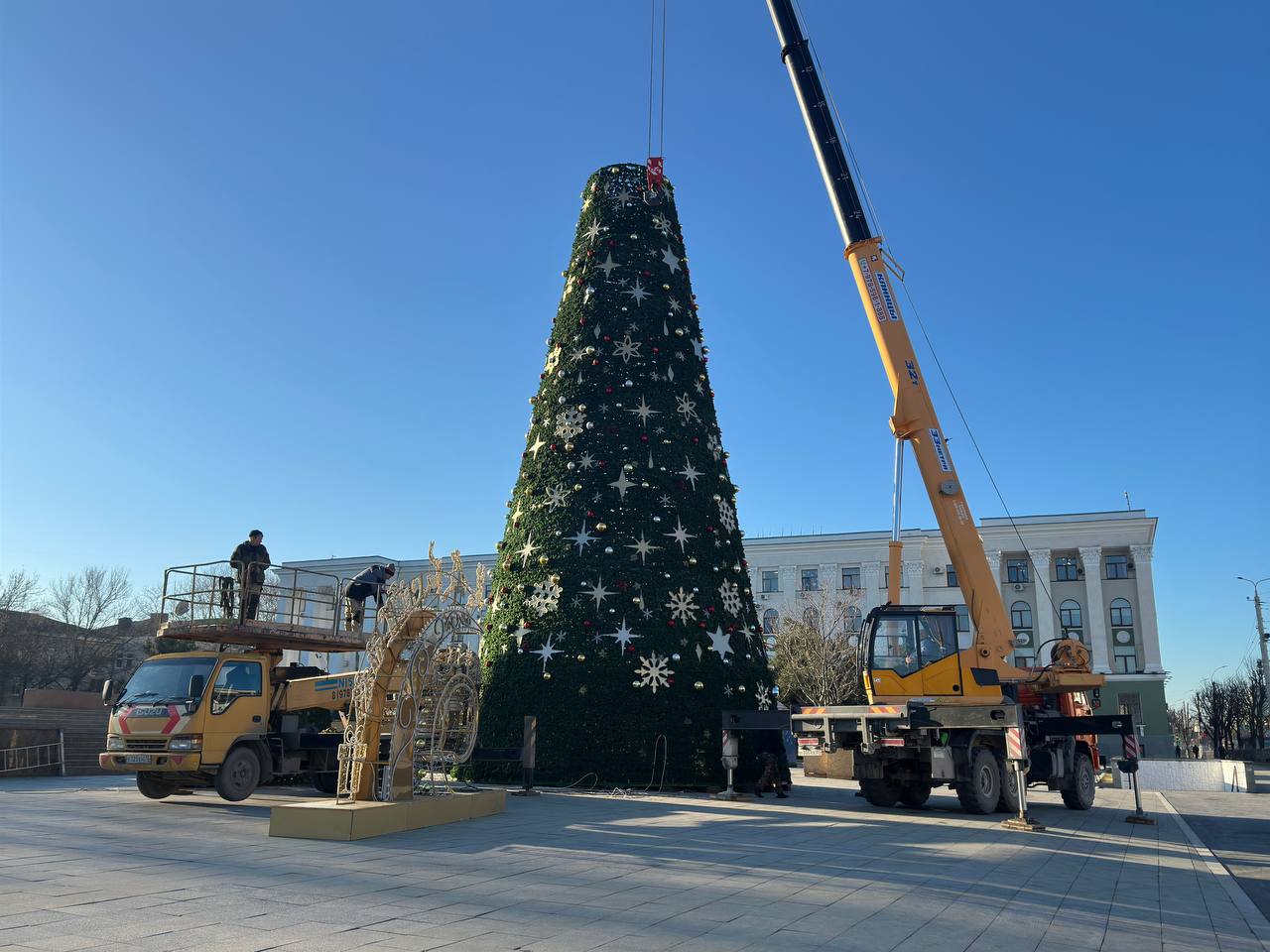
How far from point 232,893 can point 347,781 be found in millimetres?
4702

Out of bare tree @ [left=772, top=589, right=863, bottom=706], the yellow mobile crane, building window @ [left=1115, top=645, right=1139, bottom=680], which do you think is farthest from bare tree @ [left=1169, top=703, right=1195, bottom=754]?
the yellow mobile crane

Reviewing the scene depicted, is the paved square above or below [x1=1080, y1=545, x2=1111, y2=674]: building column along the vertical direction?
below

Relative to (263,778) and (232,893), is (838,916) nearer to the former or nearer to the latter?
(232,893)

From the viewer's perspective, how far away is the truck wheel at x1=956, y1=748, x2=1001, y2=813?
53.2 ft

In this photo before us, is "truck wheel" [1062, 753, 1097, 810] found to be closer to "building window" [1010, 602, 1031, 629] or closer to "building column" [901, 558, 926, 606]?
"building column" [901, 558, 926, 606]

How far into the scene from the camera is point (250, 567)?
611 inches

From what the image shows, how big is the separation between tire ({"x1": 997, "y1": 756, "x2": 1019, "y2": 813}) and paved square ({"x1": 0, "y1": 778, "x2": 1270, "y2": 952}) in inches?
124

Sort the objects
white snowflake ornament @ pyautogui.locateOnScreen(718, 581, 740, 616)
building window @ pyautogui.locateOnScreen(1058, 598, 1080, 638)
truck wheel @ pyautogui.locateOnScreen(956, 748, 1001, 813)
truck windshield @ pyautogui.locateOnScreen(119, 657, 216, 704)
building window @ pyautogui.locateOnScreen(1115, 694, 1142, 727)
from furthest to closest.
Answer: building window @ pyautogui.locateOnScreen(1058, 598, 1080, 638) < building window @ pyautogui.locateOnScreen(1115, 694, 1142, 727) < white snowflake ornament @ pyautogui.locateOnScreen(718, 581, 740, 616) < truck wheel @ pyautogui.locateOnScreen(956, 748, 1001, 813) < truck windshield @ pyautogui.locateOnScreen(119, 657, 216, 704)

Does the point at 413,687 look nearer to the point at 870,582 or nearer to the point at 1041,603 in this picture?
the point at 870,582

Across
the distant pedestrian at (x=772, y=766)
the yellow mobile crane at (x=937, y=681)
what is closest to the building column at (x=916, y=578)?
the yellow mobile crane at (x=937, y=681)

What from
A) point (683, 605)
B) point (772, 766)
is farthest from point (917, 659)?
point (683, 605)

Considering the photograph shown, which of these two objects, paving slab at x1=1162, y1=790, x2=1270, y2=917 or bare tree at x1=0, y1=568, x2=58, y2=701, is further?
bare tree at x1=0, y1=568, x2=58, y2=701

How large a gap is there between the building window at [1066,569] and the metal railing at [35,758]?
65843 millimetres

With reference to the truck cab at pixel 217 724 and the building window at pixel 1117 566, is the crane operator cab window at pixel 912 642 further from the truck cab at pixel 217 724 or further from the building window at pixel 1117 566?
the building window at pixel 1117 566
